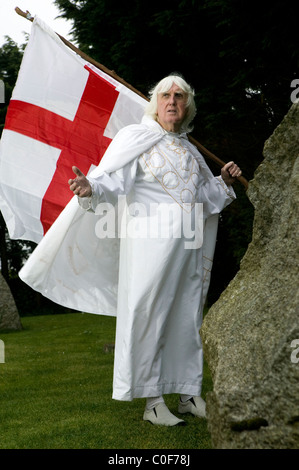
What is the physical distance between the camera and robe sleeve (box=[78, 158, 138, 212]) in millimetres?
3567

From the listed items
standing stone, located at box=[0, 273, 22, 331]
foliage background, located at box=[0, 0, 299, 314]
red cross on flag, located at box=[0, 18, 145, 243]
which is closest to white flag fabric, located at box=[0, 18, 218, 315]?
red cross on flag, located at box=[0, 18, 145, 243]

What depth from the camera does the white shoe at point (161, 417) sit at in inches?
149

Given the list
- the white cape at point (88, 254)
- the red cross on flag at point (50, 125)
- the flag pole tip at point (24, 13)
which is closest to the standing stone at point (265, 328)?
the white cape at point (88, 254)

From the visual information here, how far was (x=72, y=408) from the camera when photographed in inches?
171

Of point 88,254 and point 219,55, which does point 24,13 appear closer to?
point 88,254

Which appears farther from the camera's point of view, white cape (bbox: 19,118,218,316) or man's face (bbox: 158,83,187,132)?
man's face (bbox: 158,83,187,132)

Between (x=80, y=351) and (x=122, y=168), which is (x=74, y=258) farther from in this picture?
(x=80, y=351)

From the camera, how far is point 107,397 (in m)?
4.69

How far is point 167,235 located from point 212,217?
703 millimetres

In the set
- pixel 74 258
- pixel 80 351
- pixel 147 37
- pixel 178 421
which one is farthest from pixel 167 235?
pixel 147 37

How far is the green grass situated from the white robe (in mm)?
303

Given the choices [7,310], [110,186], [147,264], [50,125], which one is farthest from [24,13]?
[7,310]

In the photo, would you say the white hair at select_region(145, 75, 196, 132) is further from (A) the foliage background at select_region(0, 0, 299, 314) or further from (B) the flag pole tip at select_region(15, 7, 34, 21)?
(A) the foliage background at select_region(0, 0, 299, 314)

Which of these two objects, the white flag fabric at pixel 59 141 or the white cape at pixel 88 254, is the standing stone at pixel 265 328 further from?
the white flag fabric at pixel 59 141
